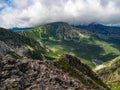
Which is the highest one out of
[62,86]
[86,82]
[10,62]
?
[10,62]

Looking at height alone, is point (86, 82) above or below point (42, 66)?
below

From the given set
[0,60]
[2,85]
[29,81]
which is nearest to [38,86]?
[29,81]

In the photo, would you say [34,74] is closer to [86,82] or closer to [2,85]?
[2,85]

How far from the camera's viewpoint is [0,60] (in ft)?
493

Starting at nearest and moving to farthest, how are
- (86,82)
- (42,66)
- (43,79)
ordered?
(43,79), (42,66), (86,82)

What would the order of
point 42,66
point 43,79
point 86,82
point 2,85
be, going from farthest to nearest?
point 86,82, point 42,66, point 43,79, point 2,85

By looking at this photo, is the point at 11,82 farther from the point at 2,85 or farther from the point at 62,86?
the point at 62,86

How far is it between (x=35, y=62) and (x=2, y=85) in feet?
96.0

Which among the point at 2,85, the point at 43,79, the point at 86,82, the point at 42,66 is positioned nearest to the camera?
the point at 2,85

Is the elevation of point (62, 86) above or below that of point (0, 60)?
below

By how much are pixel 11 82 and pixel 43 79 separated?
16104 millimetres

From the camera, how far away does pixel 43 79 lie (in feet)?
470

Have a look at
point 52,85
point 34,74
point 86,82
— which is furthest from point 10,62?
point 86,82

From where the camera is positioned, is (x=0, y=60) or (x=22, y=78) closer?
(x=22, y=78)
